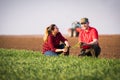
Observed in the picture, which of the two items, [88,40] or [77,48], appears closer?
[88,40]

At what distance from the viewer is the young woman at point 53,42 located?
1042 cm

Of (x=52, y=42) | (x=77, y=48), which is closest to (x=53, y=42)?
(x=52, y=42)

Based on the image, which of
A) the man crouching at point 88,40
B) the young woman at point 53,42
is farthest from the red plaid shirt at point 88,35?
the young woman at point 53,42

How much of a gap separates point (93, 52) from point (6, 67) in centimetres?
346

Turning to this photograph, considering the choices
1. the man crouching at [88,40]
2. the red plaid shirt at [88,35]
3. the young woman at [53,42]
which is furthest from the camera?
the young woman at [53,42]

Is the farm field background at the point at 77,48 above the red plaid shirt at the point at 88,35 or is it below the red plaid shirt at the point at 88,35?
below

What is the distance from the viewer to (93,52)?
10.3 metres

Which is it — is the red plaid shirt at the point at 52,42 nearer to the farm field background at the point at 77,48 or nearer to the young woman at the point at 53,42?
the young woman at the point at 53,42

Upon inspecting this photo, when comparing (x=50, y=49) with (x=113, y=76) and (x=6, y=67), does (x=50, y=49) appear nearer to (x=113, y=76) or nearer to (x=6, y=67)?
(x=6, y=67)

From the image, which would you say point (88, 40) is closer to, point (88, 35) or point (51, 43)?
point (88, 35)

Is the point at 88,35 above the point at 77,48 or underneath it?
above

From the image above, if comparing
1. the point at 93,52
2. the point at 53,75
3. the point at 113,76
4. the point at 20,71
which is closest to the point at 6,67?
the point at 20,71

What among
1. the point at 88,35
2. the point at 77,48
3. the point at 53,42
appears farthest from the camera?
the point at 77,48

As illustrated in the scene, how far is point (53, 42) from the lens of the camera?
1062 cm
